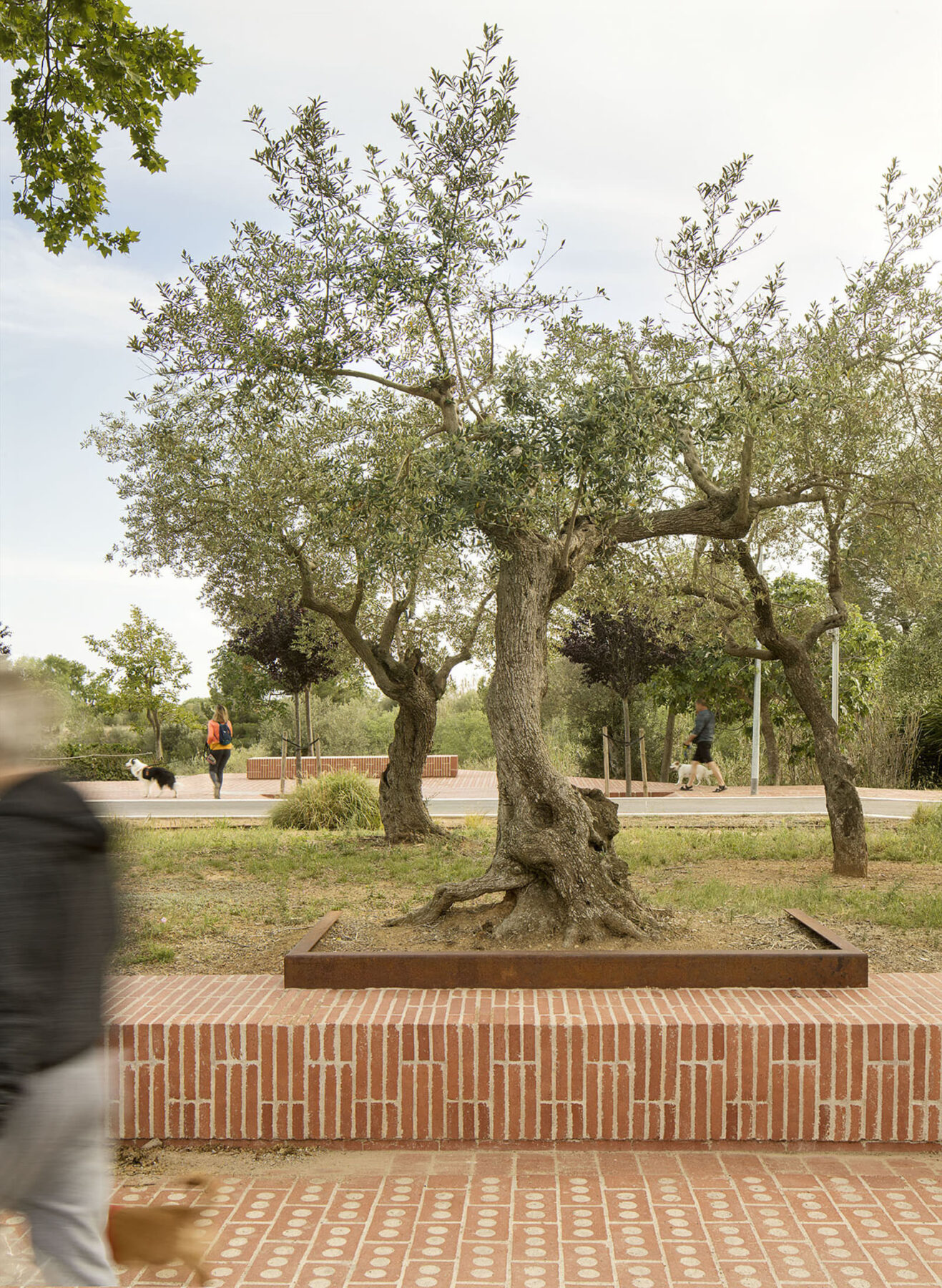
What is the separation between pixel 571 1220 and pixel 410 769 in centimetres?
773

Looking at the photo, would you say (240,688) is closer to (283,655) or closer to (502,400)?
(283,655)

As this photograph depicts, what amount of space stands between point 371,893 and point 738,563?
4.08 meters

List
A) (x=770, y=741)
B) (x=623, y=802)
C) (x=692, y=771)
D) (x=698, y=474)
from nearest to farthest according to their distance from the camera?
(x=698, y=474) < (x=623, y=802) < (x=692, y=771) < (x=770, y=741)

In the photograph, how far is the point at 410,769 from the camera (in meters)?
11.4

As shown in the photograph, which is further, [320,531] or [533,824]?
[320,531]

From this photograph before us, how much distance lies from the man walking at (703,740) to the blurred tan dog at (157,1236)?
16477mm

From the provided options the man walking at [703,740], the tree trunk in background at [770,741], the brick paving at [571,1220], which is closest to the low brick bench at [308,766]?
the man walking at [703,740]

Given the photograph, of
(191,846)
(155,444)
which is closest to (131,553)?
(155,444)

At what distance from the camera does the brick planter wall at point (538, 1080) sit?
439 cm

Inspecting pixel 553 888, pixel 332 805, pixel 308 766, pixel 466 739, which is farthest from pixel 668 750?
pixel 553 888

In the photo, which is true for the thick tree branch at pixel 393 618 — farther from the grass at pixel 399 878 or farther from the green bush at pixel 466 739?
the green bush at pixel 466 739

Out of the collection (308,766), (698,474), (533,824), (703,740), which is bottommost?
(308,766)

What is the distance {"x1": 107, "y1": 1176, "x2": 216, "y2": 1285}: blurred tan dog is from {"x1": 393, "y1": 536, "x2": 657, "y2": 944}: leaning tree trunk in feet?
11.5

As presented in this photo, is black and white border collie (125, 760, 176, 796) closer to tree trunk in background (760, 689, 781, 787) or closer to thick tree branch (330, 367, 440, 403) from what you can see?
tree trunk in background (760, 689, 781, 787)
